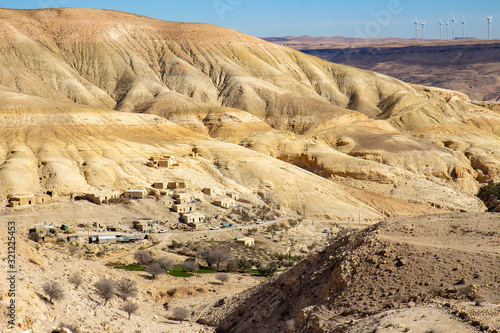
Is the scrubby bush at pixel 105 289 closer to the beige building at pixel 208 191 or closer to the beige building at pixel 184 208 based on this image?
the beige building at pixel 184 208

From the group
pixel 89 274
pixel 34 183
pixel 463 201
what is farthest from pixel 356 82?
pixel 89 274

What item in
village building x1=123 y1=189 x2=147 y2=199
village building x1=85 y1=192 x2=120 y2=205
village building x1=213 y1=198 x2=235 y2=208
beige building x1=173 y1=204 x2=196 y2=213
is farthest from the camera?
village building x1=213 y1=198 x2=235 y2=208

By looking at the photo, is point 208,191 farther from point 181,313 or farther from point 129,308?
point 129,308

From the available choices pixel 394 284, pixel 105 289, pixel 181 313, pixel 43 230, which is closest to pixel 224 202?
pixel 43 230

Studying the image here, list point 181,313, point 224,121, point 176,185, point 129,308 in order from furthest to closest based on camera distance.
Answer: point 224,121
point 176,185
point 181,313
point 129,308

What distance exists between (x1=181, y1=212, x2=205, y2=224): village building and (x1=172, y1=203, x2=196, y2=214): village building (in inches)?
49.0

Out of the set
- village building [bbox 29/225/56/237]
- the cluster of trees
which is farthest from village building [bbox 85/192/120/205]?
the cluster of trees

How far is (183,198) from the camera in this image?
57.7m

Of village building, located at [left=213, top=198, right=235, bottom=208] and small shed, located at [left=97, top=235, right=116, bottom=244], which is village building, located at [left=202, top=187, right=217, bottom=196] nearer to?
village building, located at [left=213, top=198, right=235, bottom=208]

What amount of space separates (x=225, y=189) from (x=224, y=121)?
91.0ft

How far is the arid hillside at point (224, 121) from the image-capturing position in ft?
210

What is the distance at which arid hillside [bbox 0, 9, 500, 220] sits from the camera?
63.9 meters

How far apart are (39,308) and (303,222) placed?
4071 cm

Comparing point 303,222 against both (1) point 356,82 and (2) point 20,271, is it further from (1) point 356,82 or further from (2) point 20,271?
(1) point 356,82
